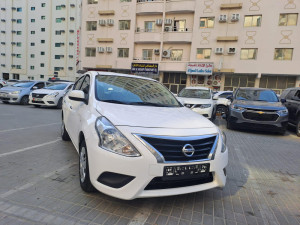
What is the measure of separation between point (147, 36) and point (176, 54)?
407 centimetres

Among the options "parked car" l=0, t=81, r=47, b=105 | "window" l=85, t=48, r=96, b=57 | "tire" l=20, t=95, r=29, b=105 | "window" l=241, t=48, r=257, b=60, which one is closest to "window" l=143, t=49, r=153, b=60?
"window" l=85, t=48, r=96, b=57

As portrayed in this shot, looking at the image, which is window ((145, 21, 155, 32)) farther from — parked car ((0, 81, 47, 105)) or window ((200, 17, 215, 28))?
parked car ((0, 81, 47, 105))

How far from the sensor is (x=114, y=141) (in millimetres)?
2172

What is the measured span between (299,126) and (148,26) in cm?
2219

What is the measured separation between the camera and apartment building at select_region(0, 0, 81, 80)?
4078cm

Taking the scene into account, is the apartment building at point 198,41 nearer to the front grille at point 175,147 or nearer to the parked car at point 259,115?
the parked car at point 259,115

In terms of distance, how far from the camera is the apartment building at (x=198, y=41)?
70.7ft

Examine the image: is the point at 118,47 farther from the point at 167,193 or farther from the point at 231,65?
the point at 167,193

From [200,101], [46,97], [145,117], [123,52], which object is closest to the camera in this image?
[145,117]

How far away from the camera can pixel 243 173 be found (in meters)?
3.71

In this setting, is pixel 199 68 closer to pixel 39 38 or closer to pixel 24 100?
pixel 24 100

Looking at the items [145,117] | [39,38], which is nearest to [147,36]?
[145,117]

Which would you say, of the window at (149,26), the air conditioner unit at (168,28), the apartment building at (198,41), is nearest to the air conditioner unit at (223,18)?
the apartment building at (198,41)

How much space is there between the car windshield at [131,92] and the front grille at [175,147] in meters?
1.08
